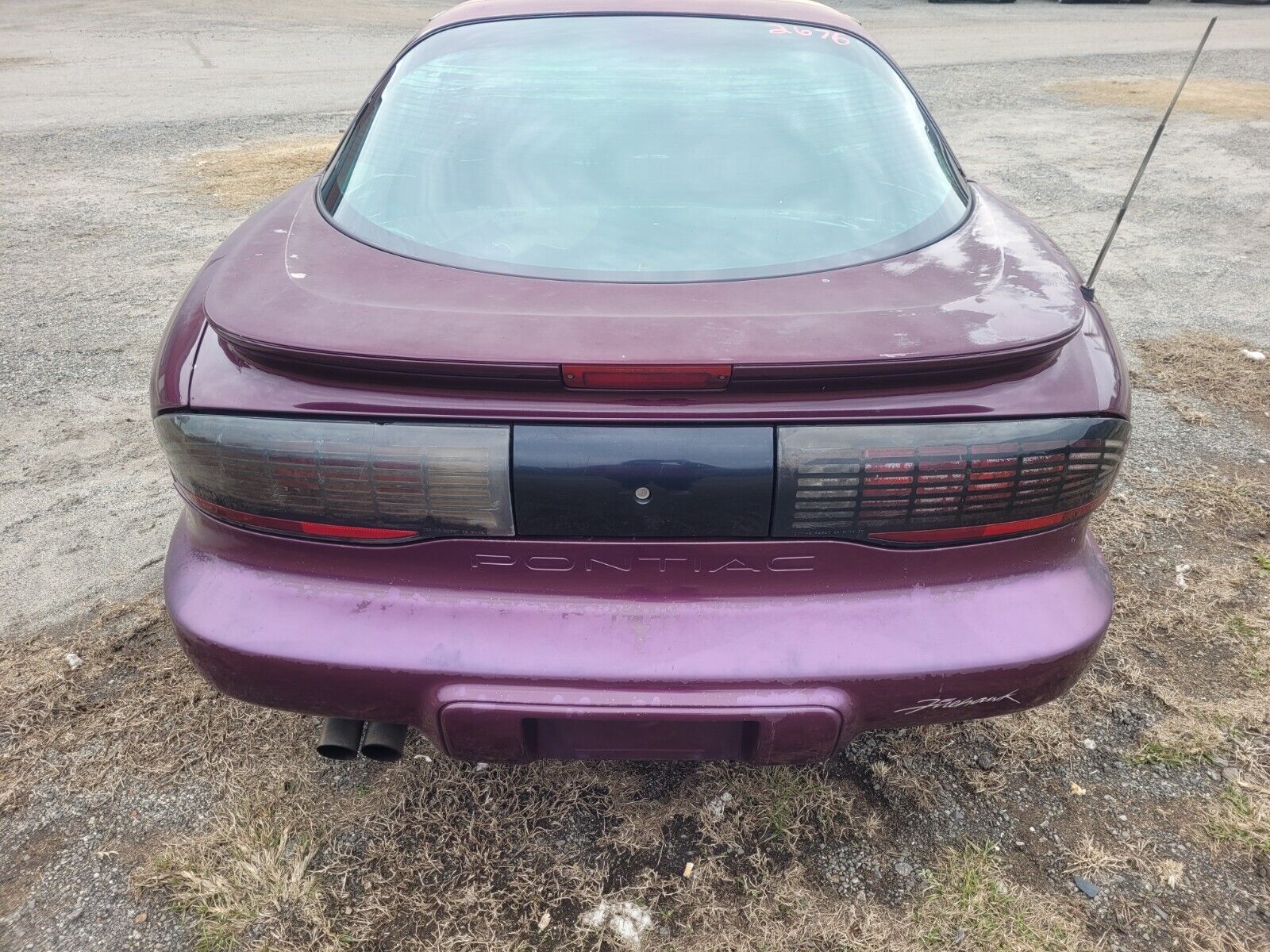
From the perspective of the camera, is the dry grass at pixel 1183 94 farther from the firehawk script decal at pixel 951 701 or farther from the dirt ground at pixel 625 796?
the firehawk script decal at pixel 951 701

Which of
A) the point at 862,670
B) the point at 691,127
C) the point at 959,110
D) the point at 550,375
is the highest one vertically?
the point at 691,127

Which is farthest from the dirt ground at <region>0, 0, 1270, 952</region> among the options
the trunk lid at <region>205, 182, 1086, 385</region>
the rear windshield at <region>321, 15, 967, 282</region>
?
the rear windshield at <region>321, 15, 967, 282</region>

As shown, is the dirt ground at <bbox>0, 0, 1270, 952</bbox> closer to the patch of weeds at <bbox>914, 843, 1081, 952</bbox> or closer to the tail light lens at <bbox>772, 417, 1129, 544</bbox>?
the patch of weeds at <bbox>914, 843, 1081, 952</bbox>

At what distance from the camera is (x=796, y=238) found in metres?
1.75

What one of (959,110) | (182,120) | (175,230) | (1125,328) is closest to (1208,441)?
(1125,328)

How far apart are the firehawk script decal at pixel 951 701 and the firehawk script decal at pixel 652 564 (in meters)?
0.31

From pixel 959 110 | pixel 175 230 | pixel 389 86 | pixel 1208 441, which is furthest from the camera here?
pixel 959 110

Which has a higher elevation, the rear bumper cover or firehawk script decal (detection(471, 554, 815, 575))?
firehawk script decal (detection(471, 554, 815, 575))

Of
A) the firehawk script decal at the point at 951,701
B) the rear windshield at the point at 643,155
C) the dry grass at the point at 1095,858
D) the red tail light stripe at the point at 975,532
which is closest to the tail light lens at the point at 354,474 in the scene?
the rear windshield at the point at 643,155

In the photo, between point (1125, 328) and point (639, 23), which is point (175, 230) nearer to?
point (639, 23)

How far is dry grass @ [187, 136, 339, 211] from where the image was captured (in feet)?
19.6

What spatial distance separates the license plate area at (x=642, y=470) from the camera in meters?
1.36

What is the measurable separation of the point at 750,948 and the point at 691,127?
1.81 m

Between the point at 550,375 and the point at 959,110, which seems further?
the point at 959,110
